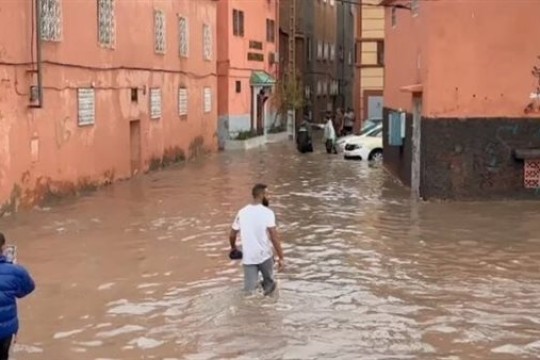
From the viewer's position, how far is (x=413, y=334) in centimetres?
A: 946

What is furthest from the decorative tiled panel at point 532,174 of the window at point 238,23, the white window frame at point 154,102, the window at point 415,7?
the window at point 238,23

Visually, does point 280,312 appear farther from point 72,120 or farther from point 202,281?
point 72,120

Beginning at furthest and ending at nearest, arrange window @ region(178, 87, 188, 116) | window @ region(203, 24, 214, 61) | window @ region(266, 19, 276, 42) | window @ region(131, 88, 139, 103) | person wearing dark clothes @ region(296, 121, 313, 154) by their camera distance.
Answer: window @ region(266, 19, 276, 42) < person wearing dark clothes @ region(296, 121, 313, 154) < window @ region(203, 24, 214, 61) < window @ region(178, 87, 188, 116) < window @ region(131, 88, 139, 103)

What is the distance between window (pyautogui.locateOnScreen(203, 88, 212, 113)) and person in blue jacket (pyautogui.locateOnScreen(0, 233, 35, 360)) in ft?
95.2

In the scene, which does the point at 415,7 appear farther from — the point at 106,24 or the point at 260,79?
the point at 260,79

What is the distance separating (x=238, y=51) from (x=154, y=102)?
40.0 ft

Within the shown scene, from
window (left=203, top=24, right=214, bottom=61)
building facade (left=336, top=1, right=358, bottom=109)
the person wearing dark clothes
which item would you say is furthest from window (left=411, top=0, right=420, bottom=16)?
building facade (left=336, top=1, right=358, bottom=109)

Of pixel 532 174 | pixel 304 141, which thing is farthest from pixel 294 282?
pixel 304 141

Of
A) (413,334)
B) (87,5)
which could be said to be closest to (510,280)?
(413,334)

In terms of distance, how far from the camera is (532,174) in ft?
64.2

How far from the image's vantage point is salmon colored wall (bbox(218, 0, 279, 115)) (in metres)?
38.5

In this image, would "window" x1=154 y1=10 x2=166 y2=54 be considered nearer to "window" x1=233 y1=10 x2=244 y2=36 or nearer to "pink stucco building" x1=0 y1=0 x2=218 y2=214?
"pink stucco building" x1=0 y1=0 x2=218 y2=214

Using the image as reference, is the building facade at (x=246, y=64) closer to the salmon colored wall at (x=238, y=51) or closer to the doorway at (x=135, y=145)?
the salmon colored wall at (x=238, y=51)

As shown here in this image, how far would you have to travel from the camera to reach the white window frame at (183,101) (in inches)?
1261
